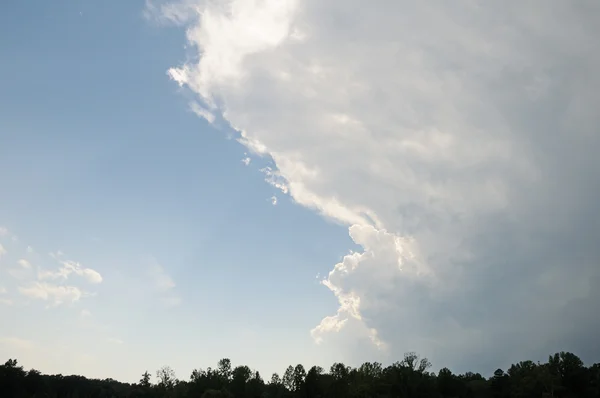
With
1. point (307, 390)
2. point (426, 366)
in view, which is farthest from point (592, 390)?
point (307, 390)

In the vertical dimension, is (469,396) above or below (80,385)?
below

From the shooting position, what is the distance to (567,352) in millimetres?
155500

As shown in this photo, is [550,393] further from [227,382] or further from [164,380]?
[164,380]

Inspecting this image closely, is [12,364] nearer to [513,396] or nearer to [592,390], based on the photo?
[513,396]

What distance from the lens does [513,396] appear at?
140875 mm

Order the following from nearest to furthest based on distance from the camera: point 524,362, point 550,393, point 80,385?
point 550,393, point 524,362, point 80,385

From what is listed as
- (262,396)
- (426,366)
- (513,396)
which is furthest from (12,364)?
(513,396)

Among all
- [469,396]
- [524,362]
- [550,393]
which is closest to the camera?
[550,393]

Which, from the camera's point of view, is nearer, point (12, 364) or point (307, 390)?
point (307, 390)

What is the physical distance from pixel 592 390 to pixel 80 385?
625 feet

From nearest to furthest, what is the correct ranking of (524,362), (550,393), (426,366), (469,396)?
(550,393)
(469,396)
(426,366)
(524,362)

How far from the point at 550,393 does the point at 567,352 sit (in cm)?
2974

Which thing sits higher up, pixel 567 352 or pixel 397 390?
pixel 567 352

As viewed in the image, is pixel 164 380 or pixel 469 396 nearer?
pixel 469 396
